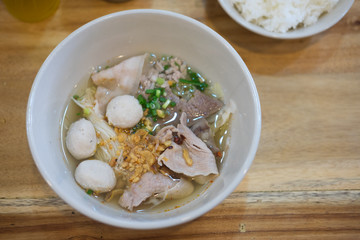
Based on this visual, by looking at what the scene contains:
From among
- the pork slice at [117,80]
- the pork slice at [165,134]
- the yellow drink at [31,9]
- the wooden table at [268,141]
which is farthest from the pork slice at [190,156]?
the yellow drink at [31,9]

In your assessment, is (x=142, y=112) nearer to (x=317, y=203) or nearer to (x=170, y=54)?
(x=170, y=54)

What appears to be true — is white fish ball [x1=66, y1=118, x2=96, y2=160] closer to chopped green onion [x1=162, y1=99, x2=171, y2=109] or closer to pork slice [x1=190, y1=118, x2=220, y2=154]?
chopped green onion [x1=162, y1=99, x2=171, y2=109]

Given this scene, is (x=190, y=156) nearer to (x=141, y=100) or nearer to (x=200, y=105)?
(x=200, y=105)

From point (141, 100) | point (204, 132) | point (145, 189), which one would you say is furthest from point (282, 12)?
point (145, 189)

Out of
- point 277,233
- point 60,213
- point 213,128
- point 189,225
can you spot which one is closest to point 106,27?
point 213,128

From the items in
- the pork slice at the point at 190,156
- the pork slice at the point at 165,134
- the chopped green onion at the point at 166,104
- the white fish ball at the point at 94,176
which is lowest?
the white fish ball at the point at 94,176

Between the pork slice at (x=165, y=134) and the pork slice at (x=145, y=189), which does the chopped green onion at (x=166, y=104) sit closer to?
the pork slice at (x=165, y=134)
